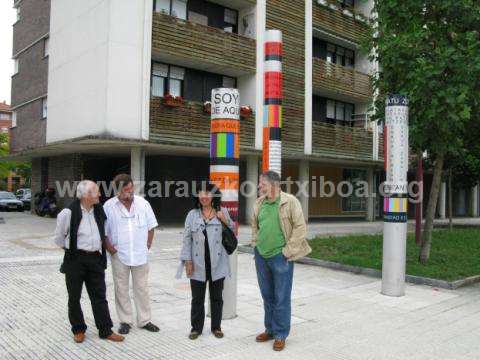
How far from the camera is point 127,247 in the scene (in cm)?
555

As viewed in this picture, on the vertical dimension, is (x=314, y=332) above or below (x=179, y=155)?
below

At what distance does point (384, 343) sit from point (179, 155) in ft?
56.4

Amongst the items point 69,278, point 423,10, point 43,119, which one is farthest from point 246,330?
point 43,119

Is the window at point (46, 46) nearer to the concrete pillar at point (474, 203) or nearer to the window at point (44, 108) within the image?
the window at point (44, 108)

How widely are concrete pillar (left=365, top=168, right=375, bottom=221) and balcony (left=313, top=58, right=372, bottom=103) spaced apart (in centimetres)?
424

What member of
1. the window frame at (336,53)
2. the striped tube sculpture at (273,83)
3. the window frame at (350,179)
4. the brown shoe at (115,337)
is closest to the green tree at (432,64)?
the striped tube sculpture at (273,83)

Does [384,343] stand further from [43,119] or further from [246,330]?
[43,119]

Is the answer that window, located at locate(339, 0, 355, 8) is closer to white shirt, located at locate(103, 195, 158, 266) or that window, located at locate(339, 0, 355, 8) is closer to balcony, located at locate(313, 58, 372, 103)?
balcony, located at locate(313, 58, 372, 103)

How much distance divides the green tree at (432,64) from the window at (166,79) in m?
10.0

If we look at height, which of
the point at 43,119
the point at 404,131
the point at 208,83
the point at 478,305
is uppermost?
the point at 208,83

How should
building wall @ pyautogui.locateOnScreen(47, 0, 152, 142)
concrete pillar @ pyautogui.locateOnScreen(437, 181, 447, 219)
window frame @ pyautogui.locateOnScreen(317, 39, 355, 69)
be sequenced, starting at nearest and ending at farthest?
building wall @ pyautogui.locateOnScreen(47, 0, 152, 142) < window frame @ pyautogui.locateOnScreen(317, 39, 355, 69) < concrete pillar @ pyautogui.locateOnScreen(437, 181, 447, 219)

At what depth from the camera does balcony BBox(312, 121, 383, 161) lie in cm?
2291

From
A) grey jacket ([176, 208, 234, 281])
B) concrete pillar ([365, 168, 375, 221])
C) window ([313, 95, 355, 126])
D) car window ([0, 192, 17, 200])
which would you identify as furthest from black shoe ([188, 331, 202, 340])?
car window ([0, 192, 17, 200])

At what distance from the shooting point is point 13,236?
49.5ft
